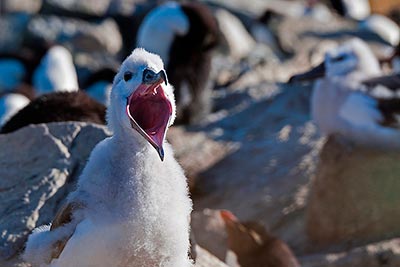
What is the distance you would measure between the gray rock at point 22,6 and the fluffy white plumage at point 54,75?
635 centimetres

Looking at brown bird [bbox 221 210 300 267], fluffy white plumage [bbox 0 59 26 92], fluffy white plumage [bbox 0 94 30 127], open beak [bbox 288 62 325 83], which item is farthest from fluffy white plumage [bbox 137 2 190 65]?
brown bird [bbox 221 210 300 267]

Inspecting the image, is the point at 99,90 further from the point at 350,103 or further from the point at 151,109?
the point at 151,109

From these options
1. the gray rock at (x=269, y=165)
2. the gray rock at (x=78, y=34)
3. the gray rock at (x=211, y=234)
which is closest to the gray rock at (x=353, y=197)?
the gray rock at (x=269, y=165)

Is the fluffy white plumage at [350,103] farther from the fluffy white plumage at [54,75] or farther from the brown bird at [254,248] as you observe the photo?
the fluffy white plumage at [54,75]

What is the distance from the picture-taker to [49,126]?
5.83 metres

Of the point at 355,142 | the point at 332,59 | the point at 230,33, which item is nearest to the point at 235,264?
the point at 355,142

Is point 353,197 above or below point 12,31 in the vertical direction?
above

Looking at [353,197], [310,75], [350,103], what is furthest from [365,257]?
[310,75]

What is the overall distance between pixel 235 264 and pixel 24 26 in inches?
503

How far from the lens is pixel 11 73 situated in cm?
1485

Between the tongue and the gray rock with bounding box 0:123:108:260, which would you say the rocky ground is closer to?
the gray rock with bounding box 0:123:108:260

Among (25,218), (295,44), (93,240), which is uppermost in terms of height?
(93,240)

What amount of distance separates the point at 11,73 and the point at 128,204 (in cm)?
1097

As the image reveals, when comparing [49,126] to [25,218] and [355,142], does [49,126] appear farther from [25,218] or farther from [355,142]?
[355,142]
